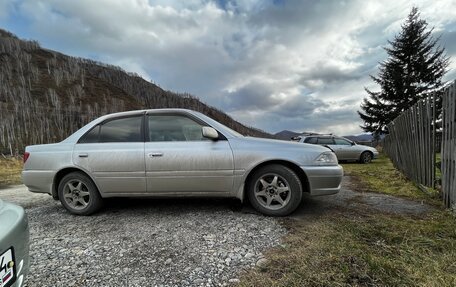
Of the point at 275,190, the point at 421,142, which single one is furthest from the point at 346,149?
the point at 275,190

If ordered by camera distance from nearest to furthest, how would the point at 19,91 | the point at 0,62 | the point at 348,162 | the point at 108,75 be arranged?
1. the point at 348,162
2. the point at 19,91
3. the point at 0,62
4. the point at 108,75

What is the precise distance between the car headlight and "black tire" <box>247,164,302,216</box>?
1.32 ft

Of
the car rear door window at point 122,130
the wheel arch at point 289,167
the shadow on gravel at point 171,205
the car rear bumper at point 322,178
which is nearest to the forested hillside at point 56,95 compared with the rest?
the shadow on gravel at point 171,205

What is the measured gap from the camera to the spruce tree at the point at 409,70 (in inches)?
845

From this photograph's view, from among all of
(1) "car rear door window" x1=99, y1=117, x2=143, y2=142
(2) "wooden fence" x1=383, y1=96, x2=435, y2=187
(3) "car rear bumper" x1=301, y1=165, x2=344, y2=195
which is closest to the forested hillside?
(2) "wooden fence" x1=383, y1=96, x2=435, y2=187

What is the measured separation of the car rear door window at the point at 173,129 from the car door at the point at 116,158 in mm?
190

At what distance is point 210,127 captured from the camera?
3.85 metres

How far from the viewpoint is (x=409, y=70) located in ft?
71.7

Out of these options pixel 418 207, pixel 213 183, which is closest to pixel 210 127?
pixel 213 183

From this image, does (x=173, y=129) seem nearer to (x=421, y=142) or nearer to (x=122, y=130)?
(x=122, y=130)

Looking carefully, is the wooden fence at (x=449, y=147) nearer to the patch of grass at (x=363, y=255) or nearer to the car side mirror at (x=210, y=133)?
the patch of grass at (x=363, y=255)

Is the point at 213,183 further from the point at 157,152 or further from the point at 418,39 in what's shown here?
the point at 418,39

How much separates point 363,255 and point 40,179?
14.7 feet

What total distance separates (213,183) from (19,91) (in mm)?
62615
